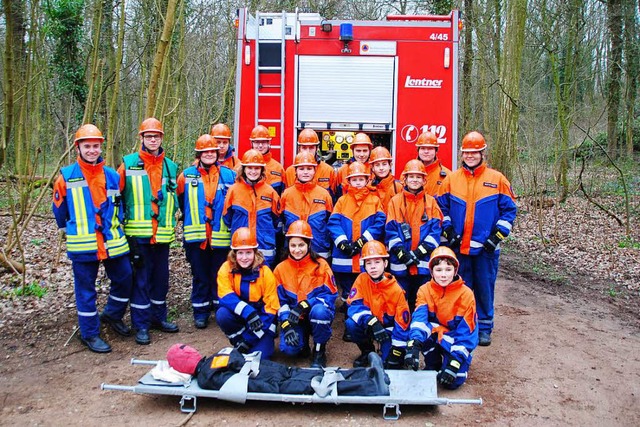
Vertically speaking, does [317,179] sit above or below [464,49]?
below

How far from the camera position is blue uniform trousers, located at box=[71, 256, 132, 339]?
511cm

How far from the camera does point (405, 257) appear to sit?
519 cm

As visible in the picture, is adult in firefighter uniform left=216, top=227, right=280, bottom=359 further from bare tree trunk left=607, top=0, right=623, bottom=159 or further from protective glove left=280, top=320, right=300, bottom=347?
bare tree trunk left=607, top=0, right=623, bottom=159

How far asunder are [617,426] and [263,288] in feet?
9.19

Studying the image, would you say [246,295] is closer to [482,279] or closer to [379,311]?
[379,311]

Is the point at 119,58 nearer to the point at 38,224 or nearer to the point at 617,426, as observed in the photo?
the point at 38,224

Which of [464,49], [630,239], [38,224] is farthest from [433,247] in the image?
[464,49]

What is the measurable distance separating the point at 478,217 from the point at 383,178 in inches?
40.0

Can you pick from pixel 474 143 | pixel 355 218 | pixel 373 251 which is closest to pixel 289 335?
pixel 373 251

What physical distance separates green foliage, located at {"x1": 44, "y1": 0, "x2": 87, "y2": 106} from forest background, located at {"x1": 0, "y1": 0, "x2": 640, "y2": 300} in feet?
0.10

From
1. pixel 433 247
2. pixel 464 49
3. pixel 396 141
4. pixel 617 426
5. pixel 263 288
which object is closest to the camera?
pixel 617 426

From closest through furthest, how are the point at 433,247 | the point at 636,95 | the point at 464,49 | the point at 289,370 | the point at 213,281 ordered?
the point at 289,370
the point at 433,247
the point at 213,281
the point at 464,49
the point at 636,95

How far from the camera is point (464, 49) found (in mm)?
16109

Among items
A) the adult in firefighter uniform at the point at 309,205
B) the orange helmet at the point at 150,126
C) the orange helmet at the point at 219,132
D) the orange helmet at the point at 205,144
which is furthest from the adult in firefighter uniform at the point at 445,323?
the orange helmet at the point at 150,126
